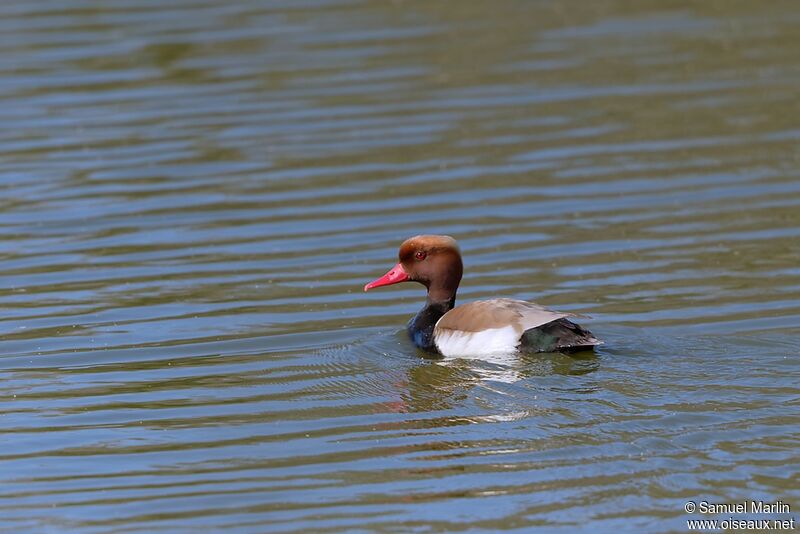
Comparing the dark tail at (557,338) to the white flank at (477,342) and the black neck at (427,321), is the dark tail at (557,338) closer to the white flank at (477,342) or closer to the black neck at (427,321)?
the white flank at (477,342)

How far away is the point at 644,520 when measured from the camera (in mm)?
6008

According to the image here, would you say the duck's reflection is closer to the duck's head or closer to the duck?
the duck

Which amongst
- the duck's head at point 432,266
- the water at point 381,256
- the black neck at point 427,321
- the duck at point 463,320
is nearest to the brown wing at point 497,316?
the duck at point 463,320

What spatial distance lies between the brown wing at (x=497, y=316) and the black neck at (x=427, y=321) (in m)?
0.10

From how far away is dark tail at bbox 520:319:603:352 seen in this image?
27.9 ft

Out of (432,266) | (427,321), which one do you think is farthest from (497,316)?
(432,266)

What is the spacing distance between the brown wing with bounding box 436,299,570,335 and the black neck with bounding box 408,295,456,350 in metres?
0.10

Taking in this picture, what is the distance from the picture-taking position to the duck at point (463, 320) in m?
8.55

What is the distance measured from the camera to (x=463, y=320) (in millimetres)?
8914

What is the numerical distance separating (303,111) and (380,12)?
4.19m

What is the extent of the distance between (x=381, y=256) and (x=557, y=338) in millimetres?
2628

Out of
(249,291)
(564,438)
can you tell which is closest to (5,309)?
(249,291)

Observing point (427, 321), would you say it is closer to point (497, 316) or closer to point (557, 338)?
point (497, 316)

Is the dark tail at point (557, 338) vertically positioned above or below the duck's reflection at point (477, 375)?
above
